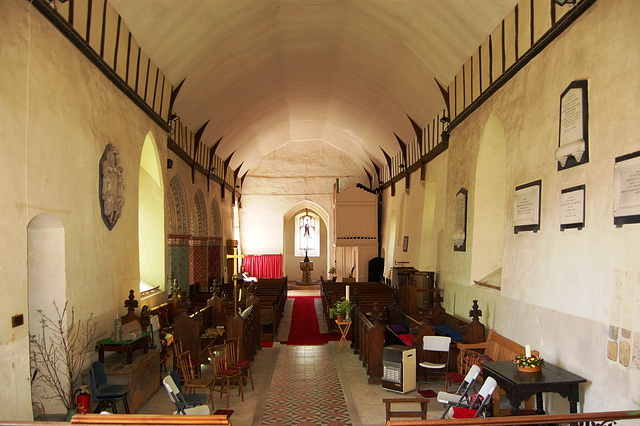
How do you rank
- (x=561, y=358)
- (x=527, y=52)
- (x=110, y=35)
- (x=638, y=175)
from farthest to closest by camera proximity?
(x=110, y=35), (x=527, y=52), (x=561, y=358), (x=638, y=175)

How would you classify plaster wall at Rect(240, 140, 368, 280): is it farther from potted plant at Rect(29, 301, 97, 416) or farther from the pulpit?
potted plant at Rect(29, 301, 97, 416)

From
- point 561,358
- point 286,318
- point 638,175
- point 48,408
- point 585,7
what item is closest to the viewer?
point 638,175

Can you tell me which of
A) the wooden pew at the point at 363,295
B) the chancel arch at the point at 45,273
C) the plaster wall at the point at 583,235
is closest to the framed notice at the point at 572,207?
the plaster wall at the point at 583,235

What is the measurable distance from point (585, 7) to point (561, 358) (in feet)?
11.5

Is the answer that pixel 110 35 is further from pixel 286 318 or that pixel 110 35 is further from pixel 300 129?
pixel 300 129

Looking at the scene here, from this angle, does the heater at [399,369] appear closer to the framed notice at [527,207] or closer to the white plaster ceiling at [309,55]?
the framed notice at [527,207]

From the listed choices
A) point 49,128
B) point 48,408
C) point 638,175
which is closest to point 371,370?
point 48,408

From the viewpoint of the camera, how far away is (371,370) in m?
7.63

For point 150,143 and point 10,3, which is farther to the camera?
point 150,143

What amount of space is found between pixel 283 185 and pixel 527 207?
1757cm

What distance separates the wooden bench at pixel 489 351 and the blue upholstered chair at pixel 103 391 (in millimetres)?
4260

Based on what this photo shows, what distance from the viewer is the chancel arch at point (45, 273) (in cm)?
554

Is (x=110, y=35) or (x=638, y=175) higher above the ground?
(x=110, y=35)

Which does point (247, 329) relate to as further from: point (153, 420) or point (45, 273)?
point (153, 420)
